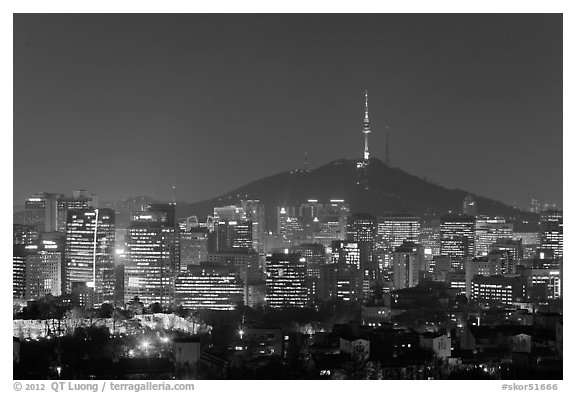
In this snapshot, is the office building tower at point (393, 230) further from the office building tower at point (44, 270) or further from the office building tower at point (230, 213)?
the office building tower at point (44, 270)

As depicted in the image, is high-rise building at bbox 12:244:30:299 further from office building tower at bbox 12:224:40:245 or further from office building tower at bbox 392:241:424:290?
office building tower at bbox 392:241:424:290

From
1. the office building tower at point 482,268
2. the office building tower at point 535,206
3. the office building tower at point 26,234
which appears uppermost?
the office building tower at point 535,206

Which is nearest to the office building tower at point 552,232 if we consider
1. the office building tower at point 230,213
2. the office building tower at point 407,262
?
the office building tower at point 407,262

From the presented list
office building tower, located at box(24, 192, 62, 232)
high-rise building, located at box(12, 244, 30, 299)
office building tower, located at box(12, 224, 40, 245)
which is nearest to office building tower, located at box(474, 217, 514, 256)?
office building tower, located at box(24, 192, 62, 232)

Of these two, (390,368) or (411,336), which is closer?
(390,368)
